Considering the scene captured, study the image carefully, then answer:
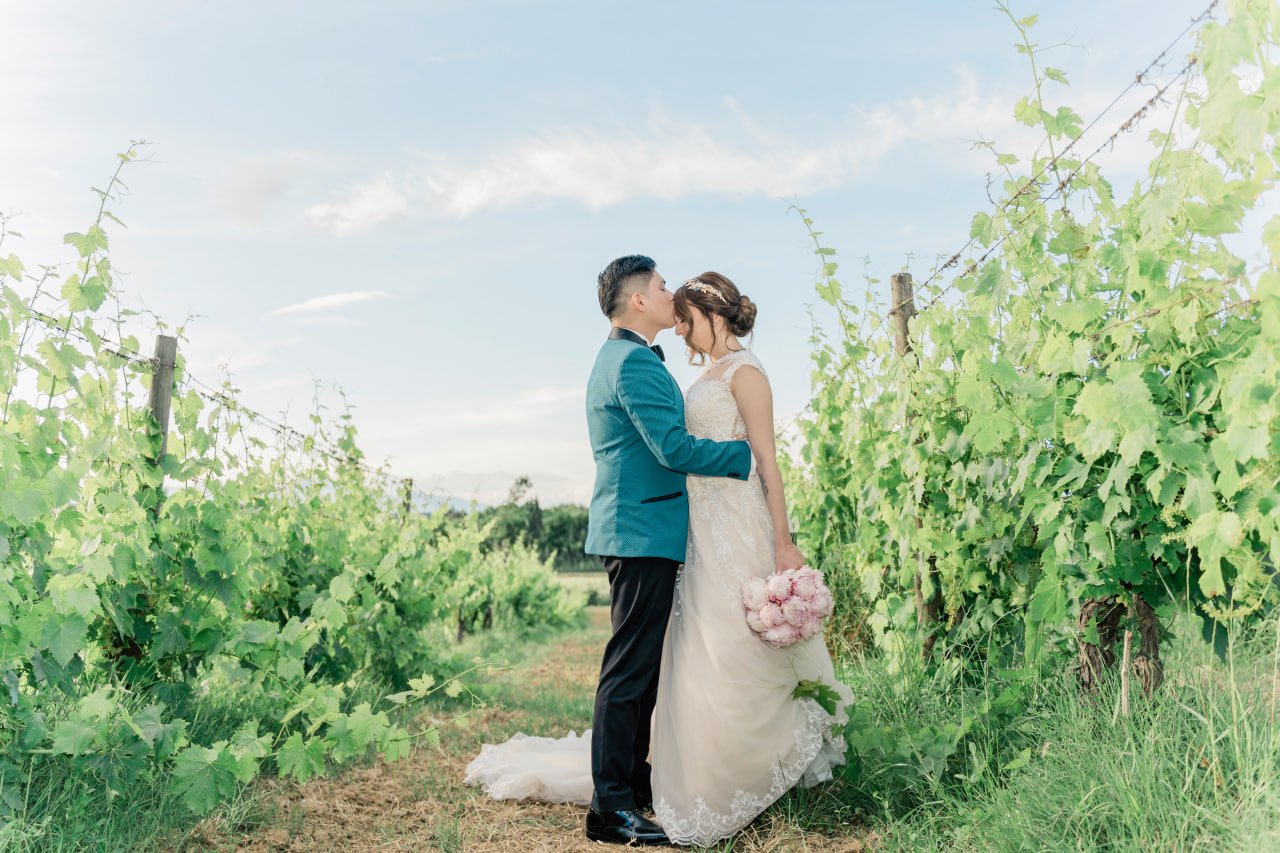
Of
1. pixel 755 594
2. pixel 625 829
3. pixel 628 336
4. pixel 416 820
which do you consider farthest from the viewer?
pixel 416 820

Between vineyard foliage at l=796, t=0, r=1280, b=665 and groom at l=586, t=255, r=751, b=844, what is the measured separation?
1068 mm

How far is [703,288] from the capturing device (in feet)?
12.3

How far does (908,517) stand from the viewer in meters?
4.20

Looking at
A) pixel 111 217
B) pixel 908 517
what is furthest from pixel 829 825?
pixel 111 217

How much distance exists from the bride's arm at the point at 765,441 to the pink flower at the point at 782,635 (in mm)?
266

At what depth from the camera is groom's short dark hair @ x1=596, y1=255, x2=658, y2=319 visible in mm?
3693

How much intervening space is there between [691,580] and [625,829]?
983mm

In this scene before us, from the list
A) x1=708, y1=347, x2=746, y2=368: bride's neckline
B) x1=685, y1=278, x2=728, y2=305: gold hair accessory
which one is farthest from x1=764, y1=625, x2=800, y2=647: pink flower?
x1=685, y1=278, x2=728, y2=305: gold hair accessory

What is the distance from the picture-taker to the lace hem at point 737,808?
342 centimetres

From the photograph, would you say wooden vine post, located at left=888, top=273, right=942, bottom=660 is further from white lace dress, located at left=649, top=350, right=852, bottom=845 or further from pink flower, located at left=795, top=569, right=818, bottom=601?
pink flower, located at left=795, top=569, right=818, bottom=601

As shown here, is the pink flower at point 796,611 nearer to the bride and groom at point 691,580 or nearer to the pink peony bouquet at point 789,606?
the pink peony bouquet at point 789,606

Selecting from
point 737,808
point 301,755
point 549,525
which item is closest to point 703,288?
point 737,808

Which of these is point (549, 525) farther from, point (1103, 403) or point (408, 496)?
point (1103, 403)

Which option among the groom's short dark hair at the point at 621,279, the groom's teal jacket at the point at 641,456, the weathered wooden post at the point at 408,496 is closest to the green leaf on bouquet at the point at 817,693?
Result: the groom's teal jacket at the point at 641,456
